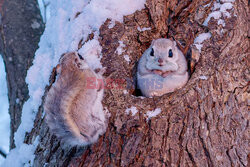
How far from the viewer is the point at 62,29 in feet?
7.00

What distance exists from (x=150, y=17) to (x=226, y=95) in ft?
2.98

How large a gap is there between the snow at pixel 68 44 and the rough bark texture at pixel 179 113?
73 millimetres

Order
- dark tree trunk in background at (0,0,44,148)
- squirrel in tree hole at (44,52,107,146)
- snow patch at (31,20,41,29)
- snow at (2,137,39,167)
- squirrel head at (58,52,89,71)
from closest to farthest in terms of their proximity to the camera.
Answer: squirrel in tree hole at (44,52,107,146)
squirrel head at (58,52,89,71)
snow at (2,137,39,167)
dark tree trunk in background at (0,0,44,148)
snow patch at (31,20,41,29)

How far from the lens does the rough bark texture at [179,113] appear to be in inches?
60.2

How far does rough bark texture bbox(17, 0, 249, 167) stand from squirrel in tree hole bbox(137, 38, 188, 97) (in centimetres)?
9

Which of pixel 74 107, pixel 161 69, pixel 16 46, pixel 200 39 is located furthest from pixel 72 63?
pixel 16 46

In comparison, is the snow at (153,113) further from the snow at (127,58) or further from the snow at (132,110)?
the snow at (127,58)

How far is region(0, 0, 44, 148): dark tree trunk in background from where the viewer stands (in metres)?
2.51

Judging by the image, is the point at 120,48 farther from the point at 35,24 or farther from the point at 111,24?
the point at 35,24

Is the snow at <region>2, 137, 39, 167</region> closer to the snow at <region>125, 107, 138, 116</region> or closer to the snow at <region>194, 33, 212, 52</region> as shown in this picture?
the snow at <region>125, 107, 138, 116</region>

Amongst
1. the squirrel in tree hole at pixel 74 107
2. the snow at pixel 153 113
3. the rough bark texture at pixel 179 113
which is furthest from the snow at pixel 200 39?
the squirrel in tree hole at pixel 74 107

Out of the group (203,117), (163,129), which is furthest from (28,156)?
(203,117)

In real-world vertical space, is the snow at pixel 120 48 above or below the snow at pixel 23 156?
above

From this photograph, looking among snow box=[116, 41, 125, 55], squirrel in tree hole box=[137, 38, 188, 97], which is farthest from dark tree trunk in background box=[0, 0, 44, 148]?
squirrel in tree hole box=[137, 38, 188, 97]
